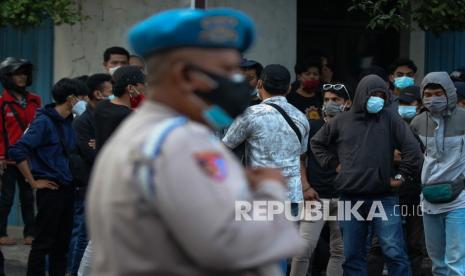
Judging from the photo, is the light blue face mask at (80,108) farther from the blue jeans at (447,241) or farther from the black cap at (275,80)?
the blue jeans at (447,241)

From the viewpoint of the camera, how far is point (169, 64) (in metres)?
2.78

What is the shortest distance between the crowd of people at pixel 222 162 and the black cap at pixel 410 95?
0.02 m

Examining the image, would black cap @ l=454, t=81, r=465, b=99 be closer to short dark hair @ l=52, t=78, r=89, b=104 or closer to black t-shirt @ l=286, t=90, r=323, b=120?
black t-shirt @ l=286, t=90, r=323, b=120

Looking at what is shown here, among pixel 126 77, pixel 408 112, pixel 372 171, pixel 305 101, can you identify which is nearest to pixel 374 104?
pixel 372 171

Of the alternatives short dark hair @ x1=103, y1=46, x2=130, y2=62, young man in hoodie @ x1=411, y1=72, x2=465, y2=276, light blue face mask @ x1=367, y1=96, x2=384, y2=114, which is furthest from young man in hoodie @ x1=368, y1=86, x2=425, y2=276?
short dark hair @ x1=103, y1=46, x2=130, y2=62

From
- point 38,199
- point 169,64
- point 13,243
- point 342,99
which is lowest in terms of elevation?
point 13,243

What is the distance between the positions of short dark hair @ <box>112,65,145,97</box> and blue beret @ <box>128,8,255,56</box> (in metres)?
5.07

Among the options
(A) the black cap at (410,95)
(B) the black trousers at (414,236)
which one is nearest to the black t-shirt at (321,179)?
(B) the black trousers at (414,236)

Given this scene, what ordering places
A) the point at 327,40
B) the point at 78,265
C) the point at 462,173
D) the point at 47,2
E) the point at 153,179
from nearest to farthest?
the point at 153,179 < the point at 462,173 < the point at 78,265 < the point at 47,2 < the point at 327,40

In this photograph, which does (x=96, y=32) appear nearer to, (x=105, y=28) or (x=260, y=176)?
(x=105, y=28)

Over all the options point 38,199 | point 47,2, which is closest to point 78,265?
point 38,199

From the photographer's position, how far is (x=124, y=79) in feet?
26.1

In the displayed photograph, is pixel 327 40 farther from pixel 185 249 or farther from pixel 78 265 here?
pixel 185 249

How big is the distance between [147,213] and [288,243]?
0.41 meters
